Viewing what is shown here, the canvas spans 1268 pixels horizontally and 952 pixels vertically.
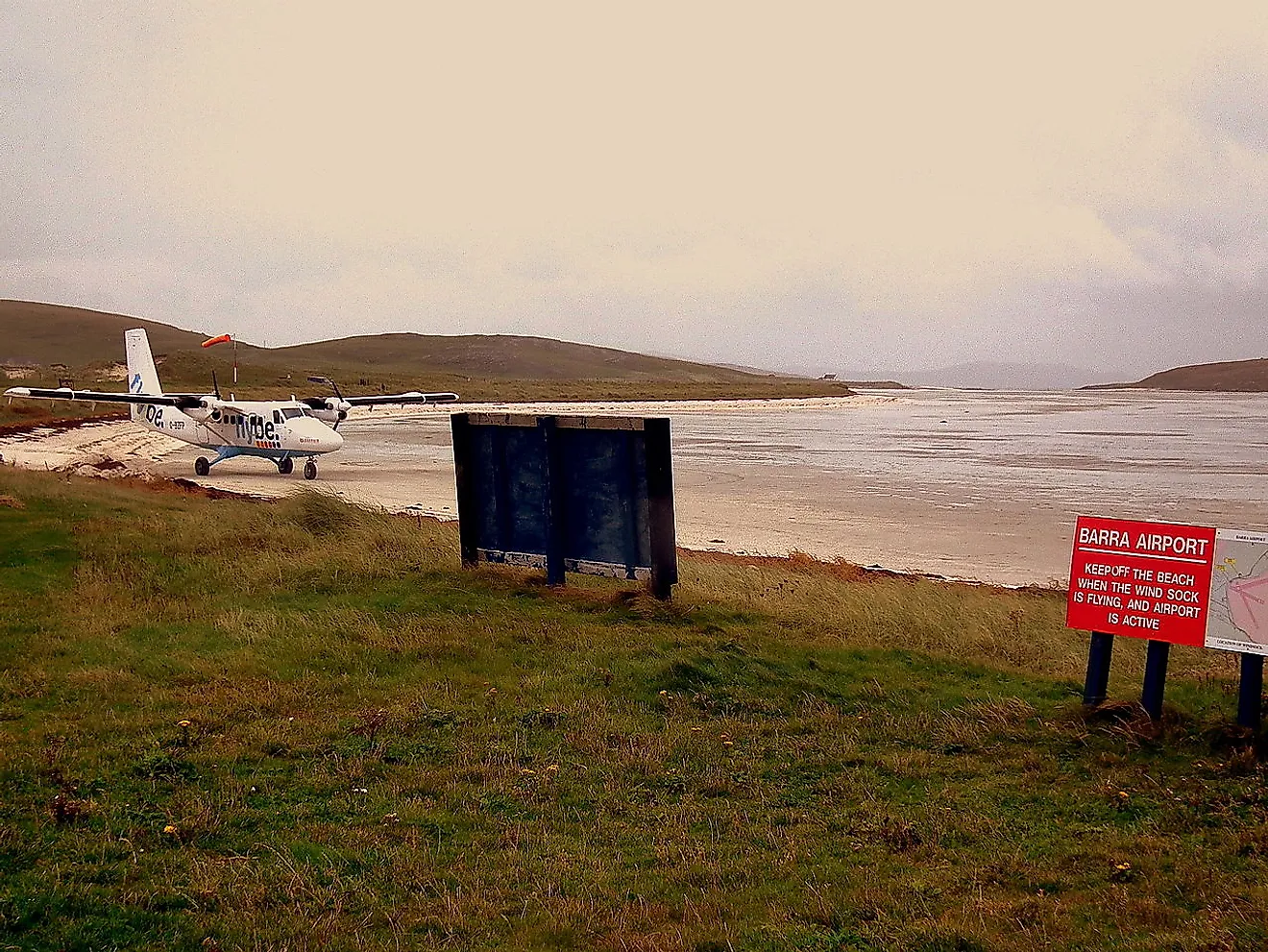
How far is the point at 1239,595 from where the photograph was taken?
708 centimetres

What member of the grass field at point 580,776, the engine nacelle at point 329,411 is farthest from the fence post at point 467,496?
the engine nacelle at point 329,411

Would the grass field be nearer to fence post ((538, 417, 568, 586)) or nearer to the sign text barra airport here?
fence post ((538, 417, 568, 586))

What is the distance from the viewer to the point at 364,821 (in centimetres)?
559

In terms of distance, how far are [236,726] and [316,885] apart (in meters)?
2.69

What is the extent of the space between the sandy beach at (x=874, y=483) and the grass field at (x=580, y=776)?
381 inches

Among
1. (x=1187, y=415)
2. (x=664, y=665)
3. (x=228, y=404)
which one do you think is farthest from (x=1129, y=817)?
(x=1187, y=415)

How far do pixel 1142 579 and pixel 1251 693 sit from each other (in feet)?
3.28

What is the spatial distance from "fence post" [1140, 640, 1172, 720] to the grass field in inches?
5.9

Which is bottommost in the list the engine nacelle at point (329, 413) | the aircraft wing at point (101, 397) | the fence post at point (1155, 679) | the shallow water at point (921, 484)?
the shallow water at point (921, 484)

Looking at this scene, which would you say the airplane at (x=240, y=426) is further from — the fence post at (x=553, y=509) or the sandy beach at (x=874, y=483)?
the fence post at (x=553, y=509)

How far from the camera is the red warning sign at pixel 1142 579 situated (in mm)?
7273

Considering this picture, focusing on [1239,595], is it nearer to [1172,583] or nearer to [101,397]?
[1172,583]

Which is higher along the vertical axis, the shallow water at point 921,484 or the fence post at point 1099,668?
the fence post at point 1099,668

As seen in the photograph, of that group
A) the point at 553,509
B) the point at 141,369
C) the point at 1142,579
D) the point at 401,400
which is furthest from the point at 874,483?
the point at 141,369
